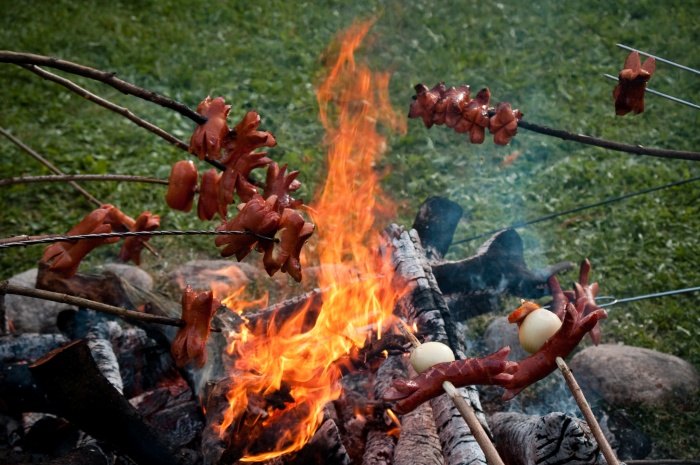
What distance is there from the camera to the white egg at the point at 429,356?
95.8 inches

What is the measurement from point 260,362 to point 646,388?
105 inches

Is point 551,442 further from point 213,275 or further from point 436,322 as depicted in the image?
point 213,275

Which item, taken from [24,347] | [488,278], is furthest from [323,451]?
[24,347]

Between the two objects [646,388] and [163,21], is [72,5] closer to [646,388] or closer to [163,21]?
[163,21]

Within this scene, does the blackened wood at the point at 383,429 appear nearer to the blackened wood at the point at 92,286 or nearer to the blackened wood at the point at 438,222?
the blackened wood at the point at 438,222

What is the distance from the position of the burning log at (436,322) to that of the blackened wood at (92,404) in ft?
4.40

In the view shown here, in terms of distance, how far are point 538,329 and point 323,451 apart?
1.24 metres

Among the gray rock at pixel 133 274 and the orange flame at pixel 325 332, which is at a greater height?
the orange flame at pixel 325 332

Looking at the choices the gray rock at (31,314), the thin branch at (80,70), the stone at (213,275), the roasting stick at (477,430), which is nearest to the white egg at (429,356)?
the roasting stick at (477,430)

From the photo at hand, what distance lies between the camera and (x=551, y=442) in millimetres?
2768

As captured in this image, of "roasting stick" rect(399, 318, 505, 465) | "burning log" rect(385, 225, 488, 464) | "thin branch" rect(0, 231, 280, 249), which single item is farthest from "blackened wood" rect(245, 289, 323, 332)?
"roasting stick" rect(399, 318, 505, 465)

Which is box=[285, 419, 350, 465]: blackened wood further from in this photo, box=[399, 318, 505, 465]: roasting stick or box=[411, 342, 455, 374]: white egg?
box=[399, 318, 505, 465]: roasting stick

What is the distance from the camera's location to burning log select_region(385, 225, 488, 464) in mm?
2879

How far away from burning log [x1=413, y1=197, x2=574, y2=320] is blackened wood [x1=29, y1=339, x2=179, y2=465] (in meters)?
2.25
